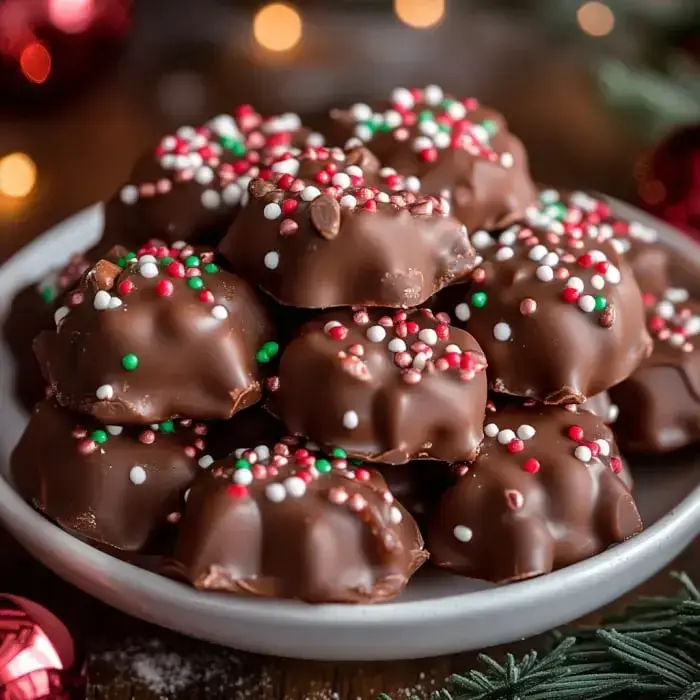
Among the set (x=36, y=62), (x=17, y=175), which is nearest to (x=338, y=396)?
(x=17, y=175)

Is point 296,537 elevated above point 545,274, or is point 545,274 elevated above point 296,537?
point 545,274

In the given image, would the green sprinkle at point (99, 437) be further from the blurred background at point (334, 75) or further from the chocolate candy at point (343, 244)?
the blurred background at point (334, 75)

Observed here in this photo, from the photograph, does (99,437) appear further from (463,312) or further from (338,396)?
(463,312)

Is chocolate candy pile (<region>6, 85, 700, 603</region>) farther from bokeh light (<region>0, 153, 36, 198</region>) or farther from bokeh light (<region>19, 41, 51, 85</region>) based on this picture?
bokeh light (<region>19, 41, 51, 85</region>)

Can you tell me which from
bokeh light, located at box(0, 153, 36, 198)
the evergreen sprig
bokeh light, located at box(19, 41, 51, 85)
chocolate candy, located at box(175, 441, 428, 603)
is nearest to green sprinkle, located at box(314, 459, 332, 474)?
chocolate candy, located at box(175, 441, 428, 603)

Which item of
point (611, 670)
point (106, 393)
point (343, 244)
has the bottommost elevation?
point (611, 670)

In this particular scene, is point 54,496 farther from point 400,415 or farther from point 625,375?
point 625,375
